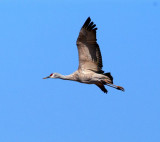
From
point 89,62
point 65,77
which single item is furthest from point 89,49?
point 65,77

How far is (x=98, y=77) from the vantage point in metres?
21.9

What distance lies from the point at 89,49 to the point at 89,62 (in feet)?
2.10

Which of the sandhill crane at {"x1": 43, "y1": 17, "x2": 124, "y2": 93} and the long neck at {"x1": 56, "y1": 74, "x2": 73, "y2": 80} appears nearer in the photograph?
the sandhill crane at {"x1": 43, "y1": 17, "x2": 124, "y2": 93}

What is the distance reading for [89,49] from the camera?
21578 millimetres

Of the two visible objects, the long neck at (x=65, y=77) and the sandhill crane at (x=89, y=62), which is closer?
the sandhill crane at (x=89, y=62)

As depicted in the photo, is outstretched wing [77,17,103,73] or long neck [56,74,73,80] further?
long neck [56,74,73,80]

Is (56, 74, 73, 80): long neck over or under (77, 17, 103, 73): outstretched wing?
under

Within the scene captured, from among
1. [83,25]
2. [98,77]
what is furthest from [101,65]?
[83,25]

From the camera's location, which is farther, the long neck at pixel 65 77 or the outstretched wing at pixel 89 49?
the long neck at pixel 65 77

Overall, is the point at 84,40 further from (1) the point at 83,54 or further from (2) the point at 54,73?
(2) the point at 54,73

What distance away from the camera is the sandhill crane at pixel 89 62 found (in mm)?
21217

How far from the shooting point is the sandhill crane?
21.2 meters

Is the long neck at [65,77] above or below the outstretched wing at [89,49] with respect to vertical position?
below

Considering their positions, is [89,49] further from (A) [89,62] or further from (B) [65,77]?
(B) [65,77]
